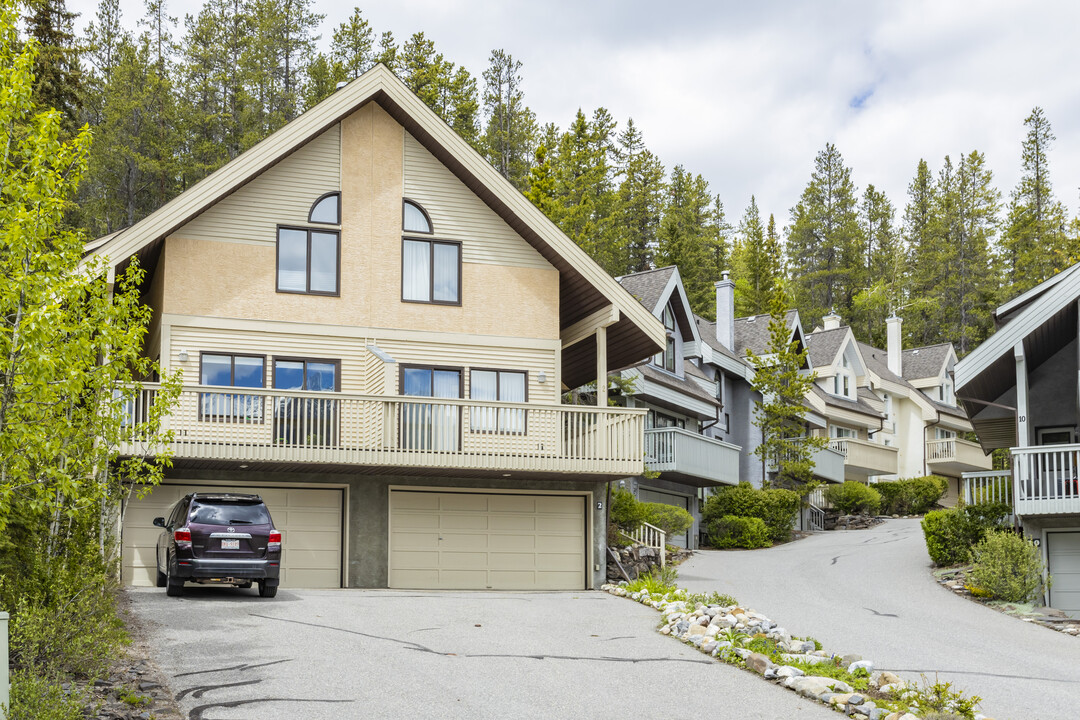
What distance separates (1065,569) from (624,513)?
979cm

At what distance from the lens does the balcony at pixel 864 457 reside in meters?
50.4

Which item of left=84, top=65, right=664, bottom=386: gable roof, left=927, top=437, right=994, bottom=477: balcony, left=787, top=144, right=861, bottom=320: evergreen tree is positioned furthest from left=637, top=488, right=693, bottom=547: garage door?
left=787, top=144, right=861, bottom=320: evergreen tree

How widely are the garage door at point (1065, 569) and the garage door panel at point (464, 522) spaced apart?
1176cm

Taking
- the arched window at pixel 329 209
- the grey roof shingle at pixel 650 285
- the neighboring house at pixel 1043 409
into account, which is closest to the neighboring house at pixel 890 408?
the grey roof shingle at pixel 650 285

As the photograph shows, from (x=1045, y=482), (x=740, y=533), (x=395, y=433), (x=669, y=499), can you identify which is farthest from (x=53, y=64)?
(x=1045, y=482)

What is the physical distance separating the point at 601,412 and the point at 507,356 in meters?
2.80

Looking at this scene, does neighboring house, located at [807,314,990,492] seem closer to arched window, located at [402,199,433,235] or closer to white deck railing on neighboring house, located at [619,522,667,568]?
white deck railing on neighboring house, located at [619,522,667,568]

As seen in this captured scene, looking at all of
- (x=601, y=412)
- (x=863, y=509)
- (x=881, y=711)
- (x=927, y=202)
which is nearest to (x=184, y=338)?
(x=601, y=412)

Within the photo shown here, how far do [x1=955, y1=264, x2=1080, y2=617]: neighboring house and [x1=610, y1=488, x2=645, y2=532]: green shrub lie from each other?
762 cm

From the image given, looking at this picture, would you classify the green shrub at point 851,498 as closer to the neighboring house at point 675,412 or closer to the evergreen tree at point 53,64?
the neighboring house at point 675,412

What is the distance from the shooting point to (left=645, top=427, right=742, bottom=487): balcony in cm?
3397

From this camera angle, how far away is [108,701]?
35.9 ft

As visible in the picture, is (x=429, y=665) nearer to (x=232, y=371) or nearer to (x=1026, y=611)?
(x=232, y=371)

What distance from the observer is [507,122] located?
66.1 metres
